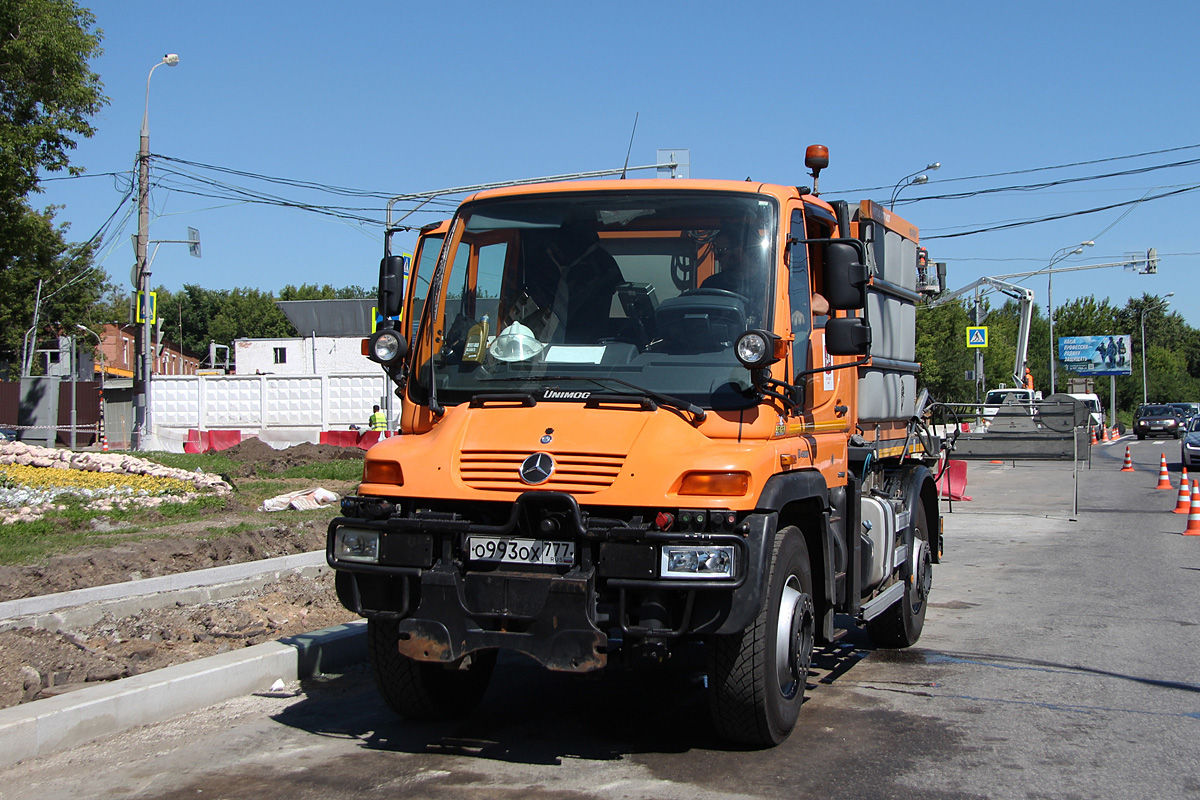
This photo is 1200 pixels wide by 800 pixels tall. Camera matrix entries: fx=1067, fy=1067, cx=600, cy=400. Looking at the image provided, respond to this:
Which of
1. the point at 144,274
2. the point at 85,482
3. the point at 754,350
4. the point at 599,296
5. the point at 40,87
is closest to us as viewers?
the point at 754,350

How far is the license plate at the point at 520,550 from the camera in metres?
4.61

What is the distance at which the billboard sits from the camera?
8162 cm

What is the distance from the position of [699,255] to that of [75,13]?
17.3 meters

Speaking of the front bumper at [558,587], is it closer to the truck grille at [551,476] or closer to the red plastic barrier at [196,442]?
the truck grille at [551,476]

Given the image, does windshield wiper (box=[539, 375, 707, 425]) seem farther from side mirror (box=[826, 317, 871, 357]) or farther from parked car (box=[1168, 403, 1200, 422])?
parked car (box=[1168, 403, 1200, 422])

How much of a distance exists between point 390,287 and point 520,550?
1.94 m

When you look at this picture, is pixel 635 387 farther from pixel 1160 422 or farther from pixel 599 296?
pixel 1160 422

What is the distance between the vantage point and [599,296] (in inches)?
217

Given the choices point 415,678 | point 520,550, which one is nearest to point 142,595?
point 415,678

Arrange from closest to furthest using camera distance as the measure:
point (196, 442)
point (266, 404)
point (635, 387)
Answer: point (635, 387) < point (196, 442) < point (266, 404)

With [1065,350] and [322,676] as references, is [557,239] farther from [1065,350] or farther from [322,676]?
[1065,350]

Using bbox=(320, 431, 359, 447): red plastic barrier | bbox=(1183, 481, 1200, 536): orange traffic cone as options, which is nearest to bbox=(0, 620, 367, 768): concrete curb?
bbox=(1183, 481, 1200, 536): orange traffic cone

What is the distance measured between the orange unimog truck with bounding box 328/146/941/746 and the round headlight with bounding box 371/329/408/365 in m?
0.01

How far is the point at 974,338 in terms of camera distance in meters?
39.1
